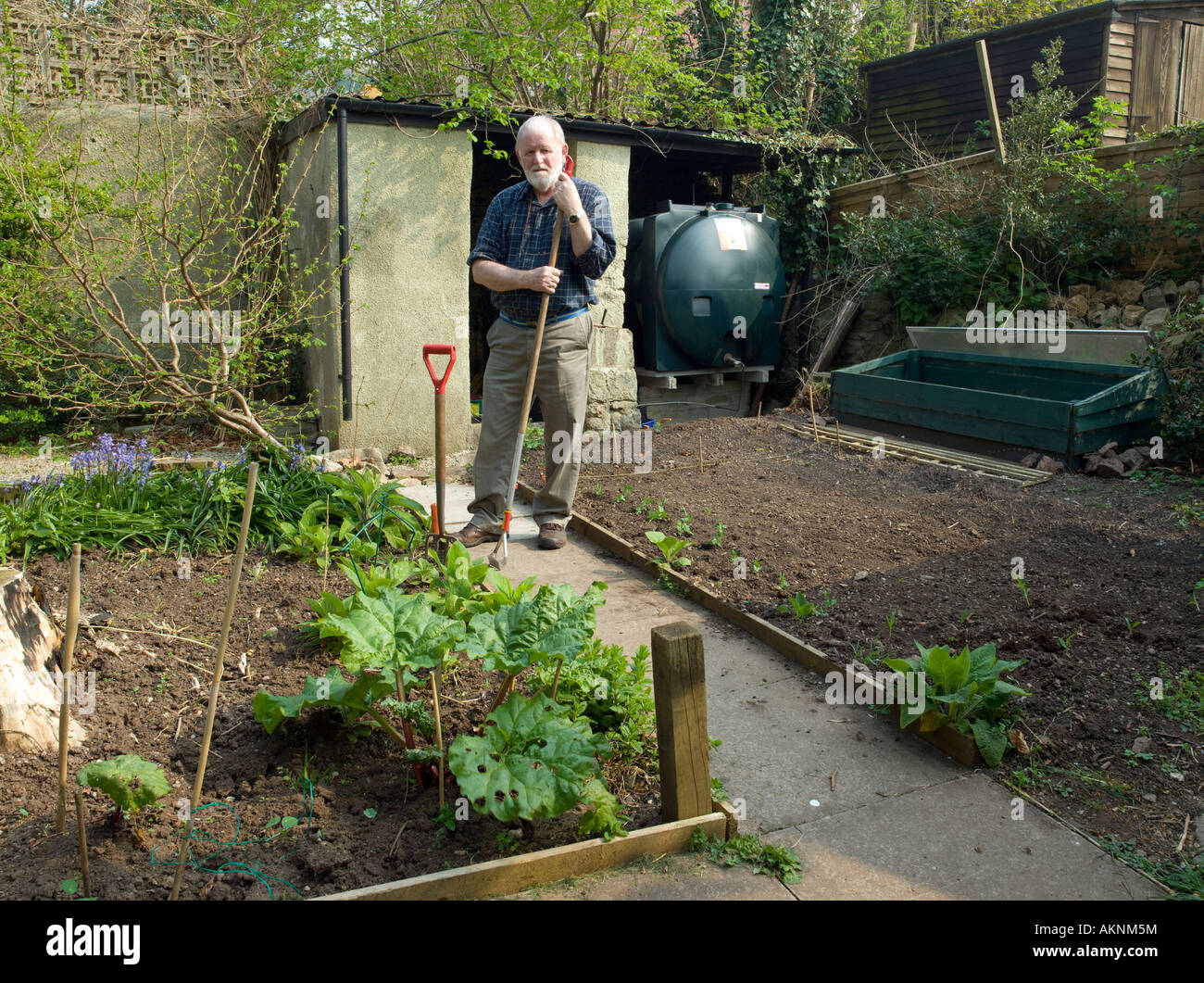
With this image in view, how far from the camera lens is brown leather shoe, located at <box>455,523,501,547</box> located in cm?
480

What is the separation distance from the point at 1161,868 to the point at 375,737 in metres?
2.09

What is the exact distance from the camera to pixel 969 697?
2.79m

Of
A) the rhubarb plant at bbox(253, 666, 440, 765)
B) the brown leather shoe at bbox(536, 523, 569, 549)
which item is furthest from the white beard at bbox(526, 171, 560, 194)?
the rhubarb plant at bbox(253, 666, 440, 765)

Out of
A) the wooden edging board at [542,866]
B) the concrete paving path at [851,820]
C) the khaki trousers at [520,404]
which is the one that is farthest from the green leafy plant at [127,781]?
the khaki trousers at [520,404]

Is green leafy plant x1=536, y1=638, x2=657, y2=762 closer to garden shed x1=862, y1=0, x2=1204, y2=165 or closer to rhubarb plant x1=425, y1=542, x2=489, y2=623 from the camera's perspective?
rhubarb plant x1=425, y1=542, x2=489, y2=623

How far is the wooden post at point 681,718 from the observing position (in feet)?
7.41

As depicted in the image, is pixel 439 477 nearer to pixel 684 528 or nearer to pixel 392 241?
pixel 684 528

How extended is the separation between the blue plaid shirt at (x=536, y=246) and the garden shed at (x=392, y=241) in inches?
83.0

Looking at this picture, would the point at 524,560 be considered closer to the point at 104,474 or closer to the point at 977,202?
the point at 104,474

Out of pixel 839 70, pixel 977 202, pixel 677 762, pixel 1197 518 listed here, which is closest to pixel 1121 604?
pixel 1197 518

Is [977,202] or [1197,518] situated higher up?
[977,202]

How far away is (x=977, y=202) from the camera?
845 centimetres

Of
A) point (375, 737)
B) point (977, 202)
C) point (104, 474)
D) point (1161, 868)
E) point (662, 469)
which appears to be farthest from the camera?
point (977, 202)

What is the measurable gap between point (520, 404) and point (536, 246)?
80 cm
